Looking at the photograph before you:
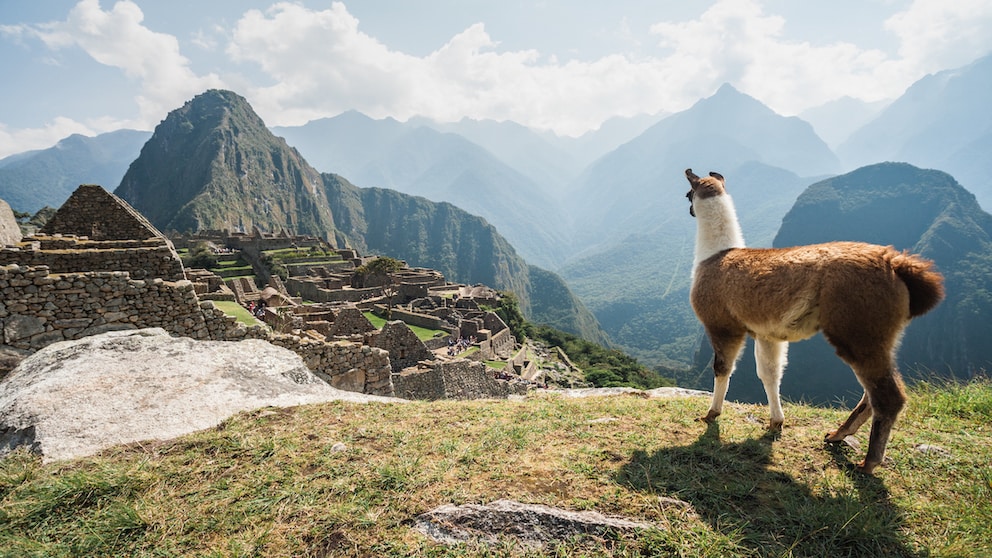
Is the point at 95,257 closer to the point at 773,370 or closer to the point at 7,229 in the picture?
the point at 7,229

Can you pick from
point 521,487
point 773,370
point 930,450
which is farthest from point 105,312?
point 930,450

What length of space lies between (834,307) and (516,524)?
3110 millimetres

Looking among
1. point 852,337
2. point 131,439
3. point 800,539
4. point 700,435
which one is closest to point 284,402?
point 131,439

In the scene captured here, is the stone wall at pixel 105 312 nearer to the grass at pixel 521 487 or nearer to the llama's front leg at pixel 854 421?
the grass at pixel 521 487

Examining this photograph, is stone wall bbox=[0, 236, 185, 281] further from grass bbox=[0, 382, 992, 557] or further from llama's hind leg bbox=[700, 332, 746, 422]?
llama's hind leg bbox=[700, 332, 746, 422]

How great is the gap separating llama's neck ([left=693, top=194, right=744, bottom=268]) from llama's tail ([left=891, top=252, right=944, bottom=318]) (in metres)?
1.58

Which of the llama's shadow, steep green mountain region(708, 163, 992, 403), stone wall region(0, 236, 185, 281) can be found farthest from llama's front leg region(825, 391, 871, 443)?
steep green mountain region(708, 163, 992, 403)

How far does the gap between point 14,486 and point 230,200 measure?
200 meters

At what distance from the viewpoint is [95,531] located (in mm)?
3018

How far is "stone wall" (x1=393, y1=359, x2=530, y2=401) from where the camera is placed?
13.5m

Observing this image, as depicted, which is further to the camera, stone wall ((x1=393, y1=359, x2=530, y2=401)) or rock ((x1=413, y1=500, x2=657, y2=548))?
stone wall ((x1=393, y1=359, x2=530, y2=401))

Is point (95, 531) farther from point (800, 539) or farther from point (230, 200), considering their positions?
point (230, 200)

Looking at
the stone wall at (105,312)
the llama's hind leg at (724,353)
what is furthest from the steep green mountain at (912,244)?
the stone wall at (105,312)

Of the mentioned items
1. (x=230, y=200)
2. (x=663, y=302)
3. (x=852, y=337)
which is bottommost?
(x=663, y=302)
